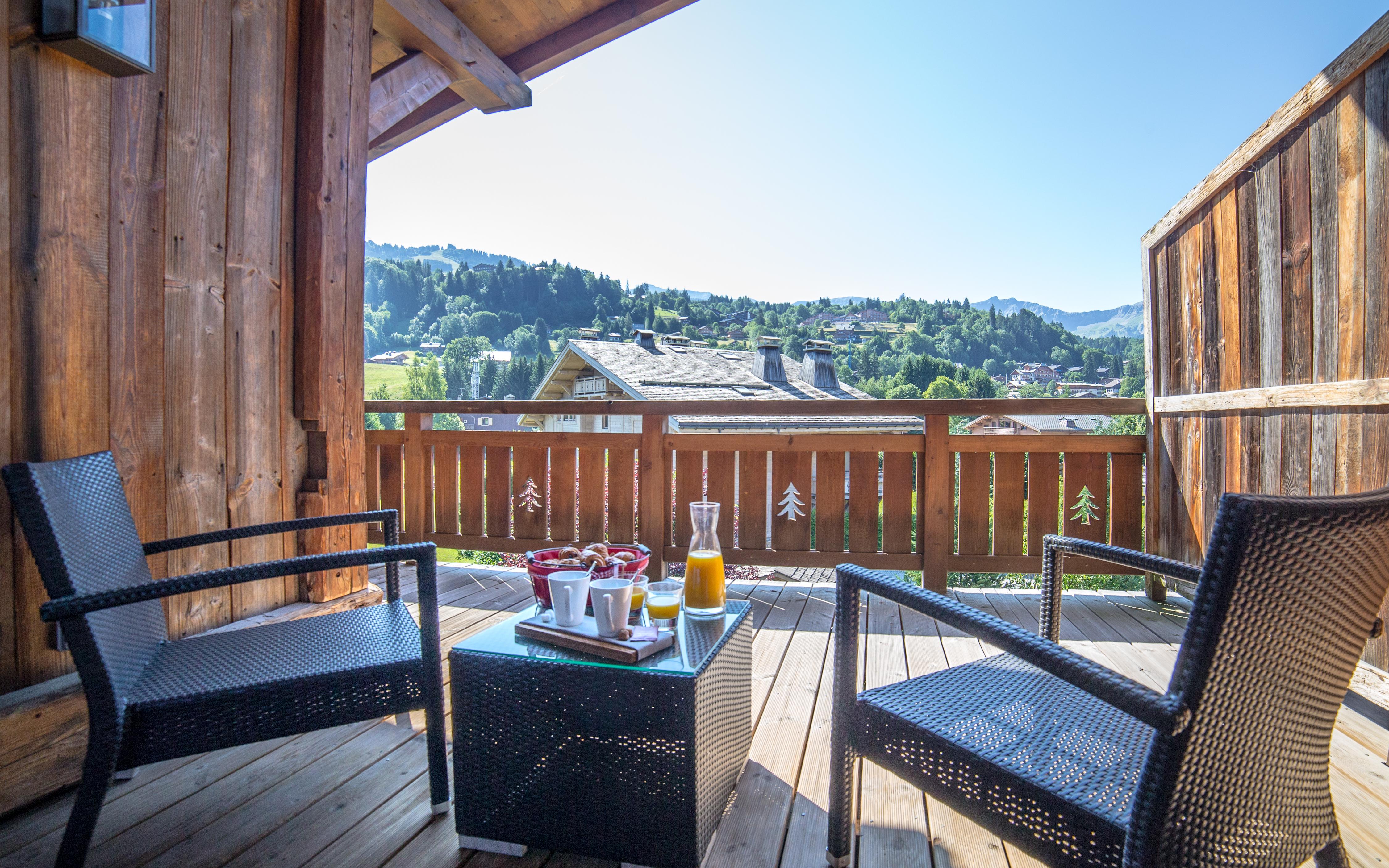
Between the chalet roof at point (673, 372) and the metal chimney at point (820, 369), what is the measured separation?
9 centimetres

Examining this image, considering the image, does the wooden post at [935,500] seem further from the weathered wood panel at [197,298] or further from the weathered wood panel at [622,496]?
the weathered wood panel at [197,298]

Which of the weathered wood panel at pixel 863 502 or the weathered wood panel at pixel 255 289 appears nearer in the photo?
the weathered wood panel at pixel 255 289

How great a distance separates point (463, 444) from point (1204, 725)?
3397 millimetres

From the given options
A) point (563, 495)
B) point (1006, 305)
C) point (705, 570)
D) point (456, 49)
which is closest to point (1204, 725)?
point (705, 570)

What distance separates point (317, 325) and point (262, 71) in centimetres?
79

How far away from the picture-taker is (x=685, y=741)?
4.04 feet

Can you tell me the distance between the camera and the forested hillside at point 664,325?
8.37 m

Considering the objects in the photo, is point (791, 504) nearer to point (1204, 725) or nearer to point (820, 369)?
point (1204, 725)

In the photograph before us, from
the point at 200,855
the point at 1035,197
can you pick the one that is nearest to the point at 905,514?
the point at 200,855

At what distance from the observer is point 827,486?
3283mm

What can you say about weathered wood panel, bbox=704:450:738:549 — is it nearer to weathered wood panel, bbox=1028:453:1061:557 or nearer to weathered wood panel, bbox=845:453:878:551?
weathered wood panel, bbox=845:453:878:551

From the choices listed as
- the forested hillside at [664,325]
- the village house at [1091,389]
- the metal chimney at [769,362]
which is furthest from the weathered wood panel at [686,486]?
the metal chimney at [769,362]

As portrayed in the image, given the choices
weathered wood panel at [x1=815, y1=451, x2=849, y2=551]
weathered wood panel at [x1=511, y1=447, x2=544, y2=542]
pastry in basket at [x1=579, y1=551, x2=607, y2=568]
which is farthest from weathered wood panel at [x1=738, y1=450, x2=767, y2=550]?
pastry in basket at [x1=579, y1=551, x2=607, y2=568]

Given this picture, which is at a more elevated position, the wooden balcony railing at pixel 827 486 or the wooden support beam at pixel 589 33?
the wooden support beam at pixel 589 33
